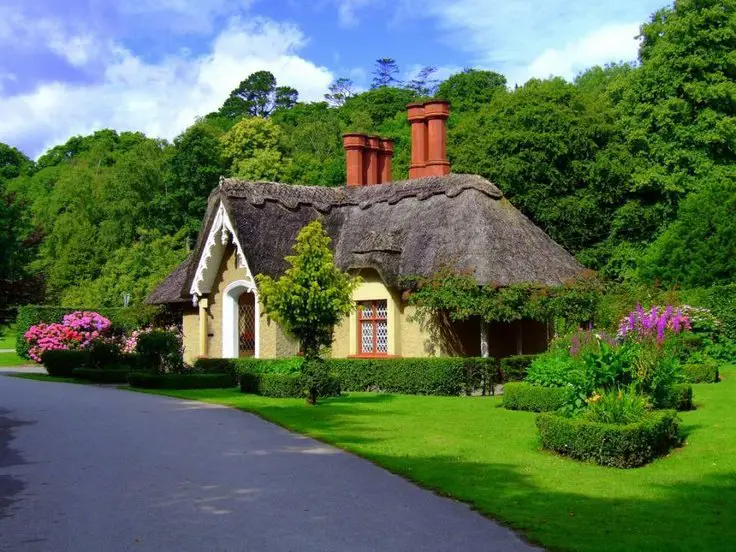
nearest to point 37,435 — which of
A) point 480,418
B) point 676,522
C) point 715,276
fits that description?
point 480,418

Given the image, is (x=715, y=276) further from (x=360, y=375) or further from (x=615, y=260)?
(x=360, y=375)

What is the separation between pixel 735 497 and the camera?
1018 cm

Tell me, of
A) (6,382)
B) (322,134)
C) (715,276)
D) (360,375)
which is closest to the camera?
(360,375)

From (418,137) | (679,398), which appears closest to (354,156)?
(418,137)

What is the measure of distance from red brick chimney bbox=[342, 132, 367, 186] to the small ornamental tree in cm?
1574

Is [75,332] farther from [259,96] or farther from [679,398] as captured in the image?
[259,96]

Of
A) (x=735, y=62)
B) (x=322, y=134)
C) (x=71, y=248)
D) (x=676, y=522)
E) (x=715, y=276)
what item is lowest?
(x=676, y=522)

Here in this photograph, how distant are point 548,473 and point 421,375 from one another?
41.3 ft

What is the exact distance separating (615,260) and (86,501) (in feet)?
101

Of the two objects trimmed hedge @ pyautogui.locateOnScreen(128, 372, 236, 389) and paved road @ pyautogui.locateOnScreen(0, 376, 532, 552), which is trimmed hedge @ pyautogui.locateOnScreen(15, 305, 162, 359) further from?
paved road @ pyautogui.locateOnScreen(0, 376, 532, 552)

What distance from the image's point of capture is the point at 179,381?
2641cm

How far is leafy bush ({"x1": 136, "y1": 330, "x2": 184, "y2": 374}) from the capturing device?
2773cm

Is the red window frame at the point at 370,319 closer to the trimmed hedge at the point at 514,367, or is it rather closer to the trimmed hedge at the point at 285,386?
the trimmed hedge at the point at 514,367

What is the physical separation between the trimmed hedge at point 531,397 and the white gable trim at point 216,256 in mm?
13064
